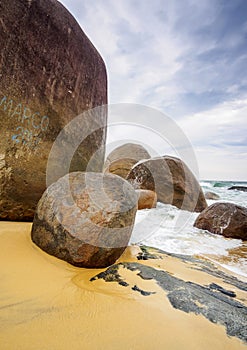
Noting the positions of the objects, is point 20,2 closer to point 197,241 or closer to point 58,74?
point 58,74

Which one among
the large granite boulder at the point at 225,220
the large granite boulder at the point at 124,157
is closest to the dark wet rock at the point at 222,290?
the large granite boulder at the point at 225,220

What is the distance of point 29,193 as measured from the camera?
2666mm

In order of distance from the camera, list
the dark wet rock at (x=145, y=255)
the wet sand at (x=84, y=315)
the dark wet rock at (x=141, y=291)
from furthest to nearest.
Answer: the dark wet rock at (x=145, y=255) → the dark wet rock at (x=141, y=291) → the wet sand at (x=84, y=315)

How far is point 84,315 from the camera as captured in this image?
1.11 meters

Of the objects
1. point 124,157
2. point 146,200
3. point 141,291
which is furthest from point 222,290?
point 124,157

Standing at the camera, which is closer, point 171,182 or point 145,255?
point 145,255

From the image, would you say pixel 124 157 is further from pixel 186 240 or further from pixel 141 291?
pixel 141 291

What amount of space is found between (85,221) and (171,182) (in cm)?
598

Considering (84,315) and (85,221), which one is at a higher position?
(85,221)

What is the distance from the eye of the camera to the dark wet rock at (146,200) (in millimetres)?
6281

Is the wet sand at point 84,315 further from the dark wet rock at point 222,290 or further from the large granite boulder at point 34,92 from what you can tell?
the large granite boulder at point 34,92

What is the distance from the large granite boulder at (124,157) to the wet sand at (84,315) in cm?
931

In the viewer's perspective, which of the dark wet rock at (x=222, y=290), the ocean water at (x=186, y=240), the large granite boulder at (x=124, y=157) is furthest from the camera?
the large granite boulder at (x=124, y=157)

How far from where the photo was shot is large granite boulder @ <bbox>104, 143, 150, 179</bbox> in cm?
1107
